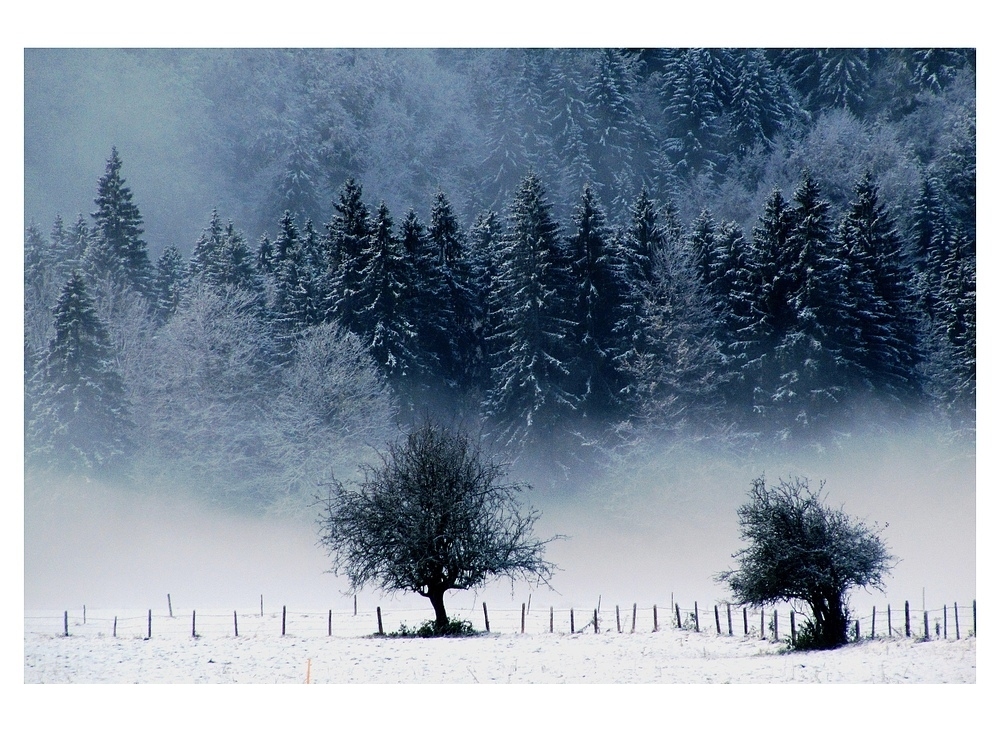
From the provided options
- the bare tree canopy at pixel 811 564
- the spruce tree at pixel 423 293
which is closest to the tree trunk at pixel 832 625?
the bare tree canopy at pixel 811 564

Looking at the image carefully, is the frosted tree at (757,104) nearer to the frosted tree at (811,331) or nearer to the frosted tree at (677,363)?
the frosted tree at (811,331)

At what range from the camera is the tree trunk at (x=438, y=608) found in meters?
25.0

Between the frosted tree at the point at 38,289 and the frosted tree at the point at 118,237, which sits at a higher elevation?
the frosted tree at the point at 118,237

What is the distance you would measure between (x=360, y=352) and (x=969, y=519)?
1954cm

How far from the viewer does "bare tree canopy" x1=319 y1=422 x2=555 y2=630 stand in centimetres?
2475

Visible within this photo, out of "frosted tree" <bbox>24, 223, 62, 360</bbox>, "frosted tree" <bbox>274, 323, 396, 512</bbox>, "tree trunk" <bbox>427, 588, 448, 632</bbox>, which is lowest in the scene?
"tree trunk" <bbox>427, 588, 448, 632</bbox>

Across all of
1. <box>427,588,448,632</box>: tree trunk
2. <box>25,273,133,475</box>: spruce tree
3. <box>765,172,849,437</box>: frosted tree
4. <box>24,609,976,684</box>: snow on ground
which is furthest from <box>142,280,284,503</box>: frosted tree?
Result: <box>765,172,849,437</box>: frosted tree

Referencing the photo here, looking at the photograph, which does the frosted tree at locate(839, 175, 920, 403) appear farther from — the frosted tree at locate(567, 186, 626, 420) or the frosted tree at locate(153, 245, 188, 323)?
the frosted tree at locate(153, 245, 188, 323)

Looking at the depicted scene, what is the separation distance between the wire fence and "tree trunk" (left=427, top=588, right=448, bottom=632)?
659 mm

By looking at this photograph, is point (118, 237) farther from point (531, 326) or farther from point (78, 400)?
point (531, 326)

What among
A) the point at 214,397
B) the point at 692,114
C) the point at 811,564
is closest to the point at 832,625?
the point at 811,564

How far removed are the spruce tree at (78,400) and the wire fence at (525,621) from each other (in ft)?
18.8

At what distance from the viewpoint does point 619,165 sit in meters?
40.3

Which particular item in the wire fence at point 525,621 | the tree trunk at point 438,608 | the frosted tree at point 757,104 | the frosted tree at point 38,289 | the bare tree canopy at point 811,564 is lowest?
the wire fence at point 525,621
